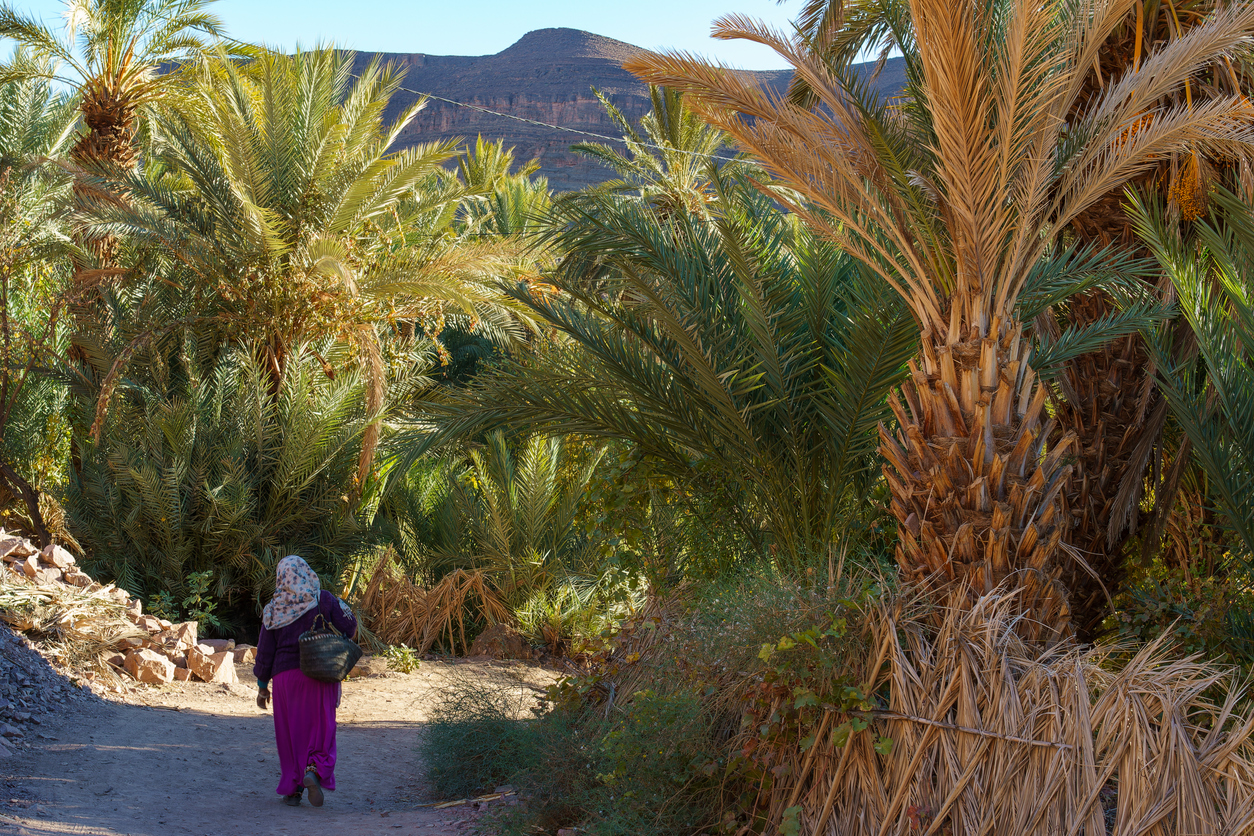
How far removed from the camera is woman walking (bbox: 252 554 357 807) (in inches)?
217

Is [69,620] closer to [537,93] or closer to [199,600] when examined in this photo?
[199,600]

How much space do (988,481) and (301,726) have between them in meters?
4.15

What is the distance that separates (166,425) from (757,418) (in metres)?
7.21

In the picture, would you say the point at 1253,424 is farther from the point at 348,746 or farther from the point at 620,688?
the point at 348,746

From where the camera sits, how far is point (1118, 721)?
11.4 ft

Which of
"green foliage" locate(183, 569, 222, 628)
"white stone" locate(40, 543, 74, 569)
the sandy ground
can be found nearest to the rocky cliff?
"green foliage" locate(183, 569, 222, 628)

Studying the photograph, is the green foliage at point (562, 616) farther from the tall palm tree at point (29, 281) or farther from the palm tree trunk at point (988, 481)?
the palm tree trunk at point (988, 481)

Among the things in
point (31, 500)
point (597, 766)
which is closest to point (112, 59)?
point (31, 500)

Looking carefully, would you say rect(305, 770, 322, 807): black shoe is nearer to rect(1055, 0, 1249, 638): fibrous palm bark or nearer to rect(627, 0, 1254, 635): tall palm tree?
rect(627, 0, 1254, 635): tall palm tree

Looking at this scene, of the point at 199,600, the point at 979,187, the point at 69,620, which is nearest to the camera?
the point at 979,187

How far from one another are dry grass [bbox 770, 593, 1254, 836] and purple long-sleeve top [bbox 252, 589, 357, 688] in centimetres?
292

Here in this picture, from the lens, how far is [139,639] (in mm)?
8125

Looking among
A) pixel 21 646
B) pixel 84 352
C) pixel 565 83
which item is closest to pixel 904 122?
pixel 21 646

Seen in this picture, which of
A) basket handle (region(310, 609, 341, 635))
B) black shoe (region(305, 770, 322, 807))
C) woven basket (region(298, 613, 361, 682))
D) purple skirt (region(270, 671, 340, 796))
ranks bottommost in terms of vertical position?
black shoe (region(305, 770, 322, 807))
